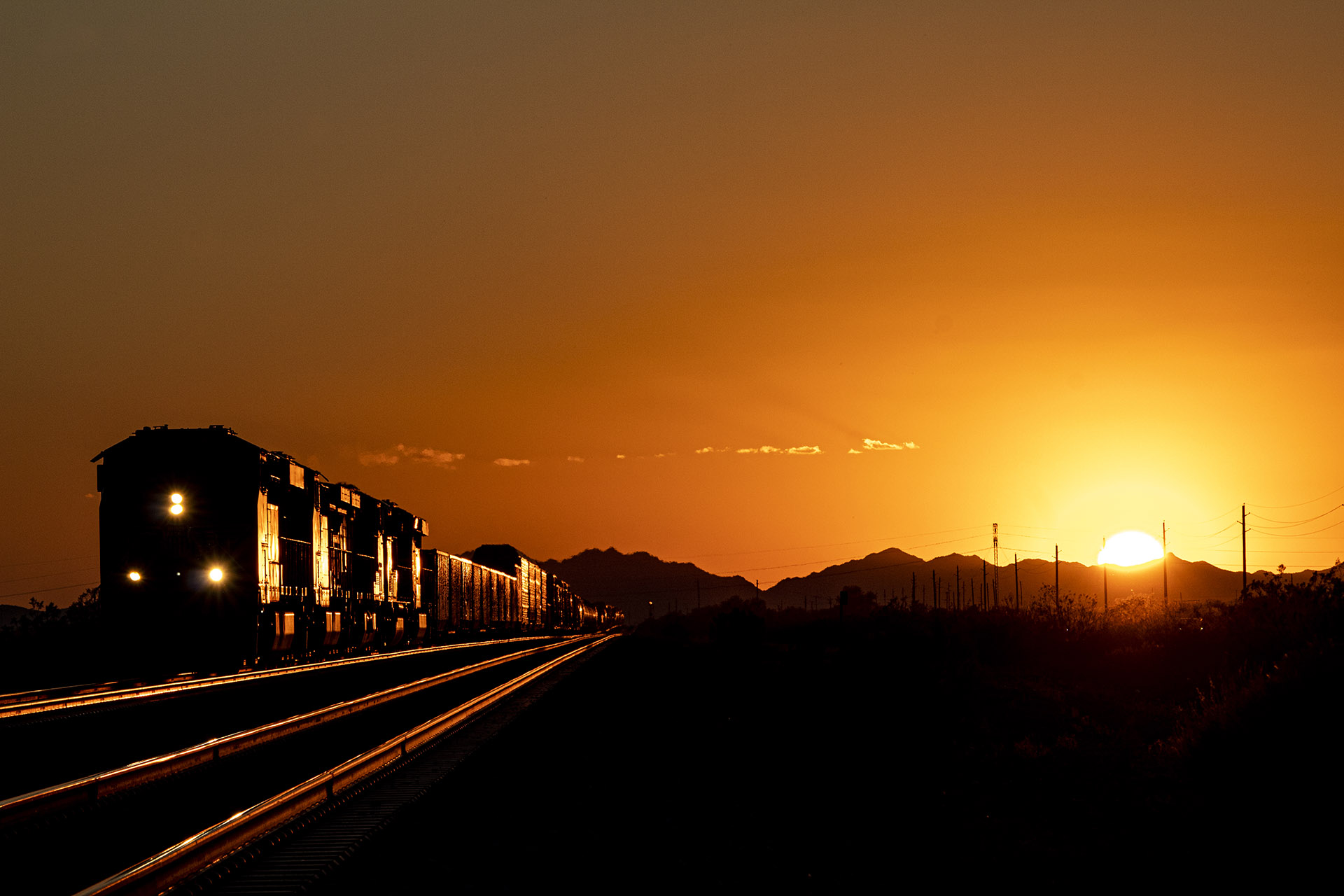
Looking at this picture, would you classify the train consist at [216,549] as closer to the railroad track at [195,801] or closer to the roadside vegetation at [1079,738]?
the roadside vegetation at [1079,738]

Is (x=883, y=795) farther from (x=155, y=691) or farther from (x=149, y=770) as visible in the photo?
(x=155, y=691)

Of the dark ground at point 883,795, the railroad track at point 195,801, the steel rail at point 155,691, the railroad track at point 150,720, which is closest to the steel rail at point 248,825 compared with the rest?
the railroad track at point 195,801

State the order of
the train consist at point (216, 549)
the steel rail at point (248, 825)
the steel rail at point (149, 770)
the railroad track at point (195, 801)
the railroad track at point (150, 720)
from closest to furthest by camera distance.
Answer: the steel rail at point (248, 825)
the railroad track at point (195, 801)
the steel rail at point (149, 770)
the railroad track at point (150, 720)
the train consist at point (216, 549)

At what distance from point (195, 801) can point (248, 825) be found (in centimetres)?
249

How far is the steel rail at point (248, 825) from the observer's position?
6.39 metres

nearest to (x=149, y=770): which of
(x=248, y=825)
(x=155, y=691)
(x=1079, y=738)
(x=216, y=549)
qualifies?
(x=248, y=825)

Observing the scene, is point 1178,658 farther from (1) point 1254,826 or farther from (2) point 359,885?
(2) point 359,885

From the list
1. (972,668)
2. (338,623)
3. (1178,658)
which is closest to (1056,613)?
(1178,658)

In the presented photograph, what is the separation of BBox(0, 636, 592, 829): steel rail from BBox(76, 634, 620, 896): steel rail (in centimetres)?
169

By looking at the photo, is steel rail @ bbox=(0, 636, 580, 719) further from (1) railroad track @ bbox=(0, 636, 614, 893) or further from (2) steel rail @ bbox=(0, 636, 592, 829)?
(1) railroad track @ bbox=(0, 636, 614, 893)

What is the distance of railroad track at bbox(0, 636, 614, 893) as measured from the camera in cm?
723

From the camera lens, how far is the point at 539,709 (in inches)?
778

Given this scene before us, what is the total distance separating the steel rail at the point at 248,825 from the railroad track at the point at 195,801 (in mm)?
10

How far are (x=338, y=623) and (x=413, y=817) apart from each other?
1160 inches
